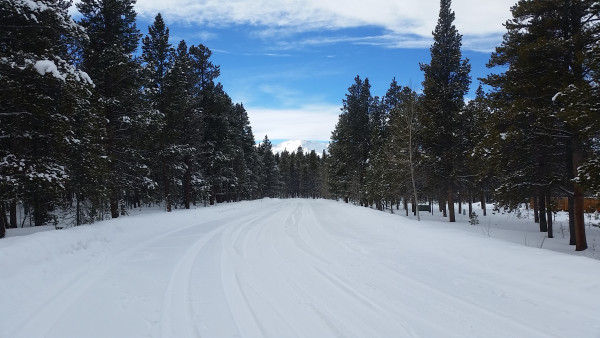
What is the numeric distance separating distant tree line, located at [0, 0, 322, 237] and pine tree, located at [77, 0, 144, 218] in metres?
0.05

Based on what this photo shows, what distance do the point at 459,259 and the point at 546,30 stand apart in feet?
35.5

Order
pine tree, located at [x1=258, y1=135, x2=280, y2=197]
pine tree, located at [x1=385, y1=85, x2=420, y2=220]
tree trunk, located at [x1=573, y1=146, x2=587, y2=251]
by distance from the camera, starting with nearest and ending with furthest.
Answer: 1. tree trunk, located at [x1=573, y1=146, x2=587, y2=251]
2. pine tree, located at [x1=385, y1=85, x2=420, y2=220]
3. pine tree, located at [x1=258, y1=135, x2=280, y2=197]

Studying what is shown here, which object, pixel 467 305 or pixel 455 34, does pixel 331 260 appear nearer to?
pixel 467 305

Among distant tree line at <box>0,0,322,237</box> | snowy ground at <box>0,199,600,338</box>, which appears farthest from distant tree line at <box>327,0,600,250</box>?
distant tree line at <box>0,0,322,237</box>

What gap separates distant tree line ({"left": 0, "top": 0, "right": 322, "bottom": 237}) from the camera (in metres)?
10.1

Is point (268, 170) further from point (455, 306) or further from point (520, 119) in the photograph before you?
point (455, 306)

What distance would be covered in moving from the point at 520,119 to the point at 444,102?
9160 mm

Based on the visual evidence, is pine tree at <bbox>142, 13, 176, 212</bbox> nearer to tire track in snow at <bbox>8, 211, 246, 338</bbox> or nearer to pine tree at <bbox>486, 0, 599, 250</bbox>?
tire track in snow at <bbox>8, 211, 246, 338</bbox>

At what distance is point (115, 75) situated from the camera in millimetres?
15711

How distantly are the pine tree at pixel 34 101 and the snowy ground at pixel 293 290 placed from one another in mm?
2862

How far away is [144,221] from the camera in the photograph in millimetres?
14203

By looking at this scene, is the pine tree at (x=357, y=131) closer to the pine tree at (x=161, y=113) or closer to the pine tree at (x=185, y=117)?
the pine tree at (x=185, y=117)

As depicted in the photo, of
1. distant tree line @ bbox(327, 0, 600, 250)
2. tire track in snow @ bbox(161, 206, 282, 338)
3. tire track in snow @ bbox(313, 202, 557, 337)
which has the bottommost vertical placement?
tire track in snow @ bbox(313, 202, 557, 337)

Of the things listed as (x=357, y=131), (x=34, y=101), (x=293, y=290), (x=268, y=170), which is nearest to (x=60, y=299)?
(x=293, y=290)
